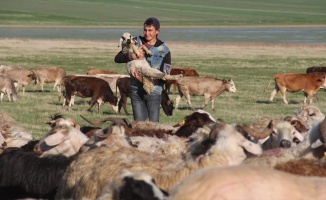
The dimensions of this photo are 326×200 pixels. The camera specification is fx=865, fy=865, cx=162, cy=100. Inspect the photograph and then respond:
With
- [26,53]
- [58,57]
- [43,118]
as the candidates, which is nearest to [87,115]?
[43,118]

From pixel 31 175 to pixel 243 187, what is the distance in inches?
158

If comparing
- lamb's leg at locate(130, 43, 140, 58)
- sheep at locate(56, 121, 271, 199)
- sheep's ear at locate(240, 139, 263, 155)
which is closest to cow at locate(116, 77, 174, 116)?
lamb's leg at locate(130, 43, 140, 58)

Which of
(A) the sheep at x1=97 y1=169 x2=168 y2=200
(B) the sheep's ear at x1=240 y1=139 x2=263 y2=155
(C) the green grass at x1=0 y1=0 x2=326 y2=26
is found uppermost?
(A) the sheep at x1=97 y1=169 x2=168 y2=200

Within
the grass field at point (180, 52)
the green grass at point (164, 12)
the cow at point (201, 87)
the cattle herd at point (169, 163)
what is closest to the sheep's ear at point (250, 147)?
the cattle herd at point (169, 163)

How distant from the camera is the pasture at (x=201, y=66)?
21438mm

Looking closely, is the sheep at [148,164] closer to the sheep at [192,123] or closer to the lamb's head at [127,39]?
the sheep at [192,123]

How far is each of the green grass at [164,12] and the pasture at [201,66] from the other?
172 feet

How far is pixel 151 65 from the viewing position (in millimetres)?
12586

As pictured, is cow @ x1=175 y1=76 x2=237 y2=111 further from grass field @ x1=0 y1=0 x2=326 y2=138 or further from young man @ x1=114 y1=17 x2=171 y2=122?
young man @ x1=114 y1=17 x2=171 y2=122

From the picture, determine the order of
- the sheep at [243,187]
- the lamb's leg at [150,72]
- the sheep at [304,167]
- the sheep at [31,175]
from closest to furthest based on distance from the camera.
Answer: the sheep at [243,187] < the sheep at [304,167] < the sheep at [31,175] < the lamb's leg at [150,72]

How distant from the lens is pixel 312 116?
14312 mm

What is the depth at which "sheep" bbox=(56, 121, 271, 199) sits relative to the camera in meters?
7.24

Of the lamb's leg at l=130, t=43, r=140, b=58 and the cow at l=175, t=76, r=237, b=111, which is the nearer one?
the lamb's leg at l=130, t=43, r=140, b=58

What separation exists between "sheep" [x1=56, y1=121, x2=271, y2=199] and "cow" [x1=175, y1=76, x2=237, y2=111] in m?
17.7
